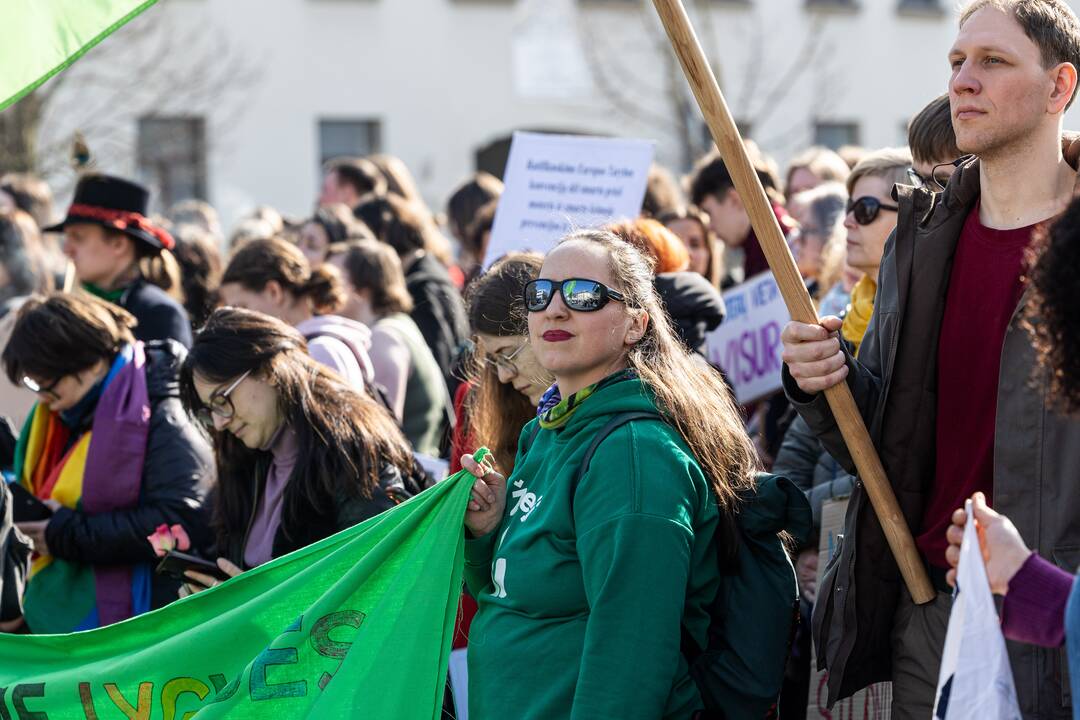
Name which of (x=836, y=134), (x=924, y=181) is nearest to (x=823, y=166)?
(x=924, y=181)

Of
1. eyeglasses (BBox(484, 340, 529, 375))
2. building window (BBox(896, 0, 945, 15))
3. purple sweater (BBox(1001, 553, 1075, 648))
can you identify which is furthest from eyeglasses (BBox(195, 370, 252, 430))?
building window (BBox(896, 0, 945, 15))

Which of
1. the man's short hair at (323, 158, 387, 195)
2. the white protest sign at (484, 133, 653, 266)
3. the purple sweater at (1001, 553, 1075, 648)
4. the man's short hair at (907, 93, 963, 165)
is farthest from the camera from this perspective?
the man's short hair at (323, 158, 387, 195)

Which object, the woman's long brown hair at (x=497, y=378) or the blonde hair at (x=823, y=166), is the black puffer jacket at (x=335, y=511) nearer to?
the woman's long brown hair at (x=497, y=378)

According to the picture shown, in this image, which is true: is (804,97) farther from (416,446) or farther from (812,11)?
(416,446)

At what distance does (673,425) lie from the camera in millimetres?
3445

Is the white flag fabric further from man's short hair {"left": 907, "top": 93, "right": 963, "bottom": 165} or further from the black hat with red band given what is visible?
the black hat with red band

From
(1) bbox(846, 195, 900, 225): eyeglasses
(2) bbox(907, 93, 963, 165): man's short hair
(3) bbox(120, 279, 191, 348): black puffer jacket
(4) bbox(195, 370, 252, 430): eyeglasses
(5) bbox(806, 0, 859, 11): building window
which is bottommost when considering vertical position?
(4) bbox(195, 370, 252, 430): eyeglasses

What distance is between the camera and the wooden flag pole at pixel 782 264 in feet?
10.6

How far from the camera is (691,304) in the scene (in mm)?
5043

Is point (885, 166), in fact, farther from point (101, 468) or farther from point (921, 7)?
point (921, 7)

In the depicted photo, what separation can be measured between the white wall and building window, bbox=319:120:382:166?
26 cm

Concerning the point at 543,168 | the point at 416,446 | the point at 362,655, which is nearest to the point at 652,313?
the point at 362,655

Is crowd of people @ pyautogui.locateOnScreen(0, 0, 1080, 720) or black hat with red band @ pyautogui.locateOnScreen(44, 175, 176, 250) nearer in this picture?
crowd of people @ pyautogui.locateOnScreen(0, 0, 1080, 720)

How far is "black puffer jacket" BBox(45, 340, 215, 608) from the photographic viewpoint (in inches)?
199
